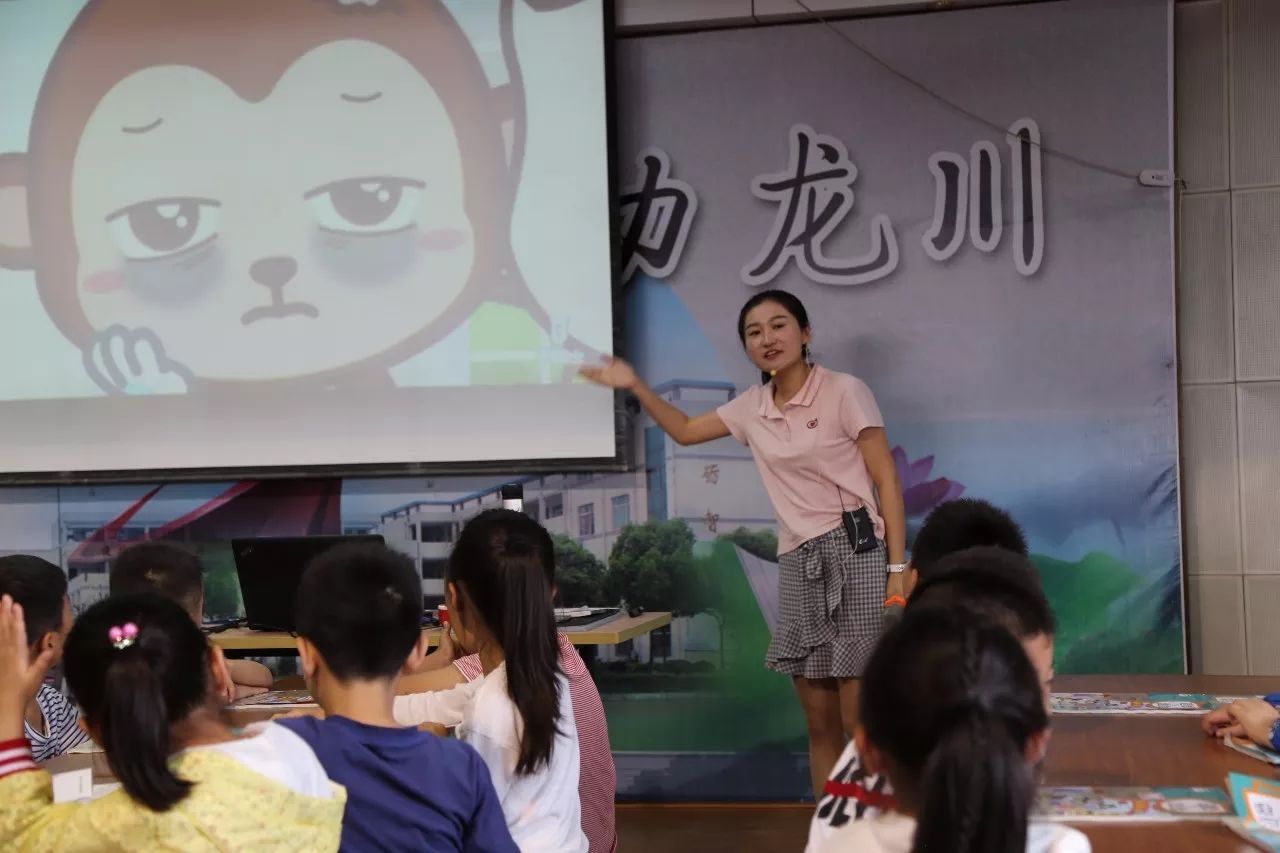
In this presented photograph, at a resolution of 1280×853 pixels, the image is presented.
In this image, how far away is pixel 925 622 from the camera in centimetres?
100

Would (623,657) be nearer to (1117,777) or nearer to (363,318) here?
(363,318)

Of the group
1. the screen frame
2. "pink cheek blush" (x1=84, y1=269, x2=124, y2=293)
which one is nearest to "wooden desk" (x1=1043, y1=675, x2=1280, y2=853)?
the screen frame

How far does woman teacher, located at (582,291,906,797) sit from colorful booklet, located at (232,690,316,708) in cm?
128

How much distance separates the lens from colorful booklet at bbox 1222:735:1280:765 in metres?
1.68

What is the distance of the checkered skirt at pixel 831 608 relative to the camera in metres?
3.07

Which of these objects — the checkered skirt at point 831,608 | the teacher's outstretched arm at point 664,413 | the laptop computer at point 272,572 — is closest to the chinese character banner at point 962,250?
the teacher's outstretched arm at point 664,413

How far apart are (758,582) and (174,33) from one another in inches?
101

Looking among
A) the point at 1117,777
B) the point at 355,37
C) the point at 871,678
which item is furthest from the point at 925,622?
the point at 355,37

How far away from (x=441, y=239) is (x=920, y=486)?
64.9 inches

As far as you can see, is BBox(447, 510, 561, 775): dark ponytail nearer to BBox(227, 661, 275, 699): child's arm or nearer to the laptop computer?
BBox(227, 661, 275, 699): child's arm

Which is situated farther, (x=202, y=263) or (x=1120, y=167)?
(x=202, y=263)

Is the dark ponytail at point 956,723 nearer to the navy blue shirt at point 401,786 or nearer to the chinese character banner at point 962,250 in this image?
the navy blue shirt at point 401,786

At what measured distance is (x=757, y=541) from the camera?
12.4ft

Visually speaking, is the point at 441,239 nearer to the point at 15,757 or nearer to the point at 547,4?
the point at 547,4
